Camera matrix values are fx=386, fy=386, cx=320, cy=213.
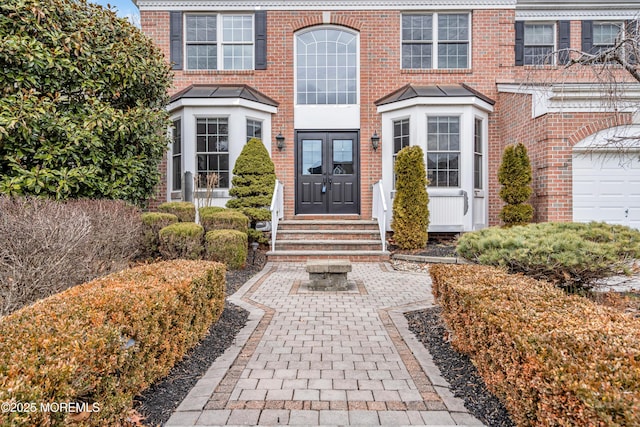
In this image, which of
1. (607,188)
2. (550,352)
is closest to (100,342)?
(550,352)

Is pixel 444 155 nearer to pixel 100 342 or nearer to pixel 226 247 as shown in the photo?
pixel 226 247

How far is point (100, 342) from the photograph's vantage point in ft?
6.34

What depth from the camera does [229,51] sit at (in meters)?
10.9

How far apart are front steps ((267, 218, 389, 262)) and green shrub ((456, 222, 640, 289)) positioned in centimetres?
411

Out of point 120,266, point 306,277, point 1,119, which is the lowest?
point 306,277

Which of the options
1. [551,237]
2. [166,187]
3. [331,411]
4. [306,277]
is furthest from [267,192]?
[331,411]

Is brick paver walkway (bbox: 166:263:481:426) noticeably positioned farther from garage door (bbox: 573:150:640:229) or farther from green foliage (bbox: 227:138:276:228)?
garage door (bbox: 573:150:640:229)

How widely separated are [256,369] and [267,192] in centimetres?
615

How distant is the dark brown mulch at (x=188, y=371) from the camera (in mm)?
2510

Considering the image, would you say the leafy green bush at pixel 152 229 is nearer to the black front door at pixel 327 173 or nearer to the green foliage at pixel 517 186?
the black front door at pixel 327 173

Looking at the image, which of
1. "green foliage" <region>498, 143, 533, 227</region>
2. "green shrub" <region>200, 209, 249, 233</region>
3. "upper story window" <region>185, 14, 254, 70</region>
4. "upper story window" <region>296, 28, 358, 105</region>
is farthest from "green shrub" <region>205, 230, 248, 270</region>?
"green foliage" <region>498, 143, 533, 227</region>

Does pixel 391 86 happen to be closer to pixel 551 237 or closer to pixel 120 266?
pixel 551 237

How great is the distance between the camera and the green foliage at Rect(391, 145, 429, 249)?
28.6 ft

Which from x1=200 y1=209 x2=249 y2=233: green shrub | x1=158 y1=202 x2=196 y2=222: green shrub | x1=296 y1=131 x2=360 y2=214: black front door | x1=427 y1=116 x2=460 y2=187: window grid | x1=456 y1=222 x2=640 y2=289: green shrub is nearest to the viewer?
x1=456 y1=222 x2=640 y2=289: green shrub
